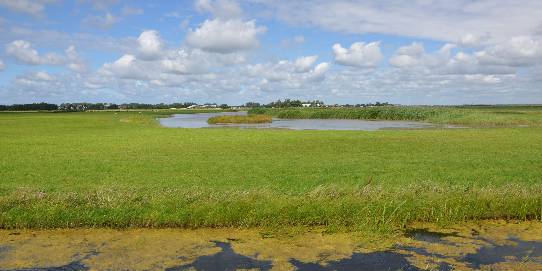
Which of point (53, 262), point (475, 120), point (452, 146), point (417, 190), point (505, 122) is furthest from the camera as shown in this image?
point (475, 120)

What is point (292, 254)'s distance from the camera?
9.80 metres

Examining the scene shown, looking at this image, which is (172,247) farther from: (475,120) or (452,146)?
(475,120)

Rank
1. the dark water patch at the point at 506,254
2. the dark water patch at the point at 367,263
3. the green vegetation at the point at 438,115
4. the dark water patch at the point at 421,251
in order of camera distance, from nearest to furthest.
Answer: the dark water patch at the point at 367,263 → the dark water patch at the point at 506,254 → the dark water patch at the point at 421,251 → the green vegetation at the point at 438,115

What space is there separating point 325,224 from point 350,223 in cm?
65

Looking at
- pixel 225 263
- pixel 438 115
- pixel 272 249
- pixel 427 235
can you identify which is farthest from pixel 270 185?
pixel 438 115

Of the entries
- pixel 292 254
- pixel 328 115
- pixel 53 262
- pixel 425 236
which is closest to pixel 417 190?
pixel 425 236

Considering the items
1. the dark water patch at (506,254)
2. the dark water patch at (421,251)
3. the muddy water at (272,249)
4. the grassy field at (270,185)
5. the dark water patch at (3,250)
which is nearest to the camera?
the muddy water at (272,249)

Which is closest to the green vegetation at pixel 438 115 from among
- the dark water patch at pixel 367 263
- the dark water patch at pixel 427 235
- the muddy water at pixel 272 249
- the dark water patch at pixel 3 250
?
the dark water patch at pixel 427 235

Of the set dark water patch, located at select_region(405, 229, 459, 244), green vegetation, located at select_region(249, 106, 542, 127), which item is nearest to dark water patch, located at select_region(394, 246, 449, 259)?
dark water patch, located at select_region(405, 229, 459, 244)

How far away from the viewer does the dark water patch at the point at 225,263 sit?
9.09 metres

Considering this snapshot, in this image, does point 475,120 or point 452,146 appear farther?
point 475,120

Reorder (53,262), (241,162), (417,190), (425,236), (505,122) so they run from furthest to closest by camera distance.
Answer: (505,122), (241,162), (417,190), (425,236), (53,262)

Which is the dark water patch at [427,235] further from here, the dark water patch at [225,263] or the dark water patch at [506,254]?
the dark water patch at [225,263]

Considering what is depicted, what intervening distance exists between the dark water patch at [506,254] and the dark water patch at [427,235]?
100 centimetres
